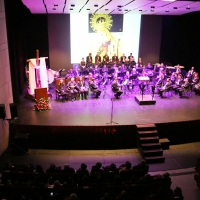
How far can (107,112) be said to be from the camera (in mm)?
10898

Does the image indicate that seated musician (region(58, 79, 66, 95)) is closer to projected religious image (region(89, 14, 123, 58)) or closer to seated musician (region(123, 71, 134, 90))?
seated musician (region(123, 71, 134, 90))

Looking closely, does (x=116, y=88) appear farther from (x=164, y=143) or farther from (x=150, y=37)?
(x=150, y=37)

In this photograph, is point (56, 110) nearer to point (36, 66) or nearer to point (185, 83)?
point (36, 66)

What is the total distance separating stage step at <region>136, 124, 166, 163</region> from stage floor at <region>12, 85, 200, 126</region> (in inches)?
14.3

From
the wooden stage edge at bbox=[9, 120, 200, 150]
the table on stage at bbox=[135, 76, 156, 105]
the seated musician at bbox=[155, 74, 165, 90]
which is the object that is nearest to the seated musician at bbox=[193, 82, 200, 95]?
the seated musician at bbox=[155, 74, 165, 90]

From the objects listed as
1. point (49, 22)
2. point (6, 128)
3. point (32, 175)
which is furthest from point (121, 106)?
point (49, 22)

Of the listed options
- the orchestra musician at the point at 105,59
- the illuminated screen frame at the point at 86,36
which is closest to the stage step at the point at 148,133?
the orchestra musician at the point at 105,59

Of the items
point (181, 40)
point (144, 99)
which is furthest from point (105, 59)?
point (181, 40)

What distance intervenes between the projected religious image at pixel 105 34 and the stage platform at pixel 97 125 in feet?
23.7

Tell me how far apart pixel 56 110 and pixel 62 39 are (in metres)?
8.16

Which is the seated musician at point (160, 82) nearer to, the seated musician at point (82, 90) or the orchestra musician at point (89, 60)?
the seated musician at point (82, 90)

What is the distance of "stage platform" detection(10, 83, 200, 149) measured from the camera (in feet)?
31.2

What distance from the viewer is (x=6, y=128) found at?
9.62m

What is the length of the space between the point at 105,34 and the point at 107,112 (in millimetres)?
8349
